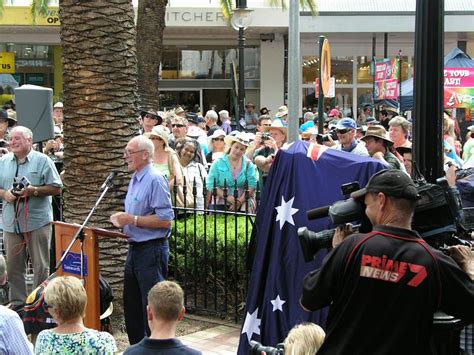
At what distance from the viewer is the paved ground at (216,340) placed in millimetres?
6777

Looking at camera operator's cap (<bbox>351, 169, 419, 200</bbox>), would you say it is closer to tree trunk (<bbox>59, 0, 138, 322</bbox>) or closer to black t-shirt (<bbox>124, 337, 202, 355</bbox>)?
black t-shirt (<bbox>124, 337, 202, 355</bbox>)

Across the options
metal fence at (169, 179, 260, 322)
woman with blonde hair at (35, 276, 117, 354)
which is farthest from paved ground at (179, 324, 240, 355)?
woman with blonde hair at (35, 276, 117, 354)

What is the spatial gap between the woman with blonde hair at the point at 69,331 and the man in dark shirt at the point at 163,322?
0.30 m

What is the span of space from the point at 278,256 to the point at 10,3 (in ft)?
73.0

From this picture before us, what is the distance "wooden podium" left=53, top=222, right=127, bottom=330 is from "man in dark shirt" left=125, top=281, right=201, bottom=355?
6.57ft

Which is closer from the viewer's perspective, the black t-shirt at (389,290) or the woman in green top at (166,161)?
the black t-shirt at (389,290)

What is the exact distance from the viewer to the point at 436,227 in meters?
3.85

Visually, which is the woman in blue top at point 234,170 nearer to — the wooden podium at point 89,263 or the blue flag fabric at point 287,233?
the wooden podium at point 89,263

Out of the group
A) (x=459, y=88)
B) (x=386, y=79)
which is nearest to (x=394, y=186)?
(x=459, y=88)

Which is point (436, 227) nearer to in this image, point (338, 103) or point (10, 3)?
point (10, 3)

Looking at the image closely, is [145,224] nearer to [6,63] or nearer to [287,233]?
[287,233]

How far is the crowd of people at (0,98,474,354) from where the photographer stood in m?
3.38

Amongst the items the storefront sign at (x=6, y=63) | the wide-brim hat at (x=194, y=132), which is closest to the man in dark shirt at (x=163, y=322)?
the wide-brim hat at (x=194, y=132)

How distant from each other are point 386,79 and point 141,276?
490 inches
